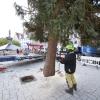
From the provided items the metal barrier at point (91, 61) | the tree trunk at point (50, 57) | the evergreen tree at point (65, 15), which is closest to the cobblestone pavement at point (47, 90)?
the tree trunk at point (50, 57)

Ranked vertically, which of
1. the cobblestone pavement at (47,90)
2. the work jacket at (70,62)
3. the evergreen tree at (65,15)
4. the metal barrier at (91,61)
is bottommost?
the cobblestone pavement at (47,90)

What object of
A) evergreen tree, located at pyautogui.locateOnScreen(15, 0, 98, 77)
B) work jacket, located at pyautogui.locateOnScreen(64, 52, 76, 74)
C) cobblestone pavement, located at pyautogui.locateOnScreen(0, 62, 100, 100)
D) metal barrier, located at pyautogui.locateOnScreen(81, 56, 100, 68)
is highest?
evergreen tree, located at pyautogui.locateOnScreen(15, 0, 98, 77)

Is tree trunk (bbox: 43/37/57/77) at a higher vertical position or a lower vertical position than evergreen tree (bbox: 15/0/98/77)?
lower

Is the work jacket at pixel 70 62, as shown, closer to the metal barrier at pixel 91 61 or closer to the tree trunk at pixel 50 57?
the tree trunk at pixel 50 57

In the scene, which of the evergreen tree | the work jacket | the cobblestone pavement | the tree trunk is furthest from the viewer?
the tree trunk

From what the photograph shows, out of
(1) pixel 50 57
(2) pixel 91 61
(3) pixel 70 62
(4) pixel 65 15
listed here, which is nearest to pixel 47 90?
(3) pixel 70 62

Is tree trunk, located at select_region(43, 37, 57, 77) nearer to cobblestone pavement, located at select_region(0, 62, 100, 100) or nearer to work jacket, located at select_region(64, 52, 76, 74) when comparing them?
cobblestone pavement, located at select_region(0, 62, 100, 100)

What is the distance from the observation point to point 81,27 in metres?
9.60

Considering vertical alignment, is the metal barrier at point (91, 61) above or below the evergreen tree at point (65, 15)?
below

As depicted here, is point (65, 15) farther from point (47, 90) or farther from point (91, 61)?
point (91, 61)

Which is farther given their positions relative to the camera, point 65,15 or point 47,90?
point 47,90

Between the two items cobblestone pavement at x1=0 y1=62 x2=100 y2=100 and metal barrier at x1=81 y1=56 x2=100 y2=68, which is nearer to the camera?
cobblestone pavement at x1=0 y1=62 x2=100 y2=100

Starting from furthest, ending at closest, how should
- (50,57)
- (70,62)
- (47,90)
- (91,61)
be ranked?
(91,61), (50,57), (47,90), (70,62)

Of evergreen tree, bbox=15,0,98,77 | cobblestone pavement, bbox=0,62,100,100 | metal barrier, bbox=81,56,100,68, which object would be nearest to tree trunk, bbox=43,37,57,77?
evergreen tree, bbox=15,0,98,77
